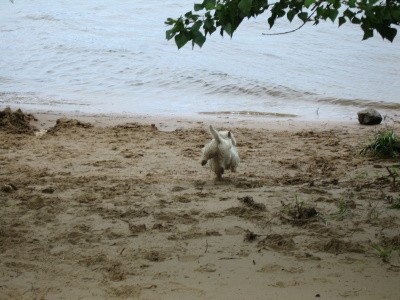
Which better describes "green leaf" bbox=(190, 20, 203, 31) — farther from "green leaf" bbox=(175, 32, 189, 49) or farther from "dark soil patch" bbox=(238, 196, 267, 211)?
"dark soil patch" bbox=(238, 196, 267, 211)

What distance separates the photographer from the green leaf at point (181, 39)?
422cm

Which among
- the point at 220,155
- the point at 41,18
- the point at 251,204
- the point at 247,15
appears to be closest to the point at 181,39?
the point at 247,15

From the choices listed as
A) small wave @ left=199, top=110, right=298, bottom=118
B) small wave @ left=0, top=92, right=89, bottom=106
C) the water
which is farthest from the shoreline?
small wave @ left=0, top=92, right=89, bottom=106

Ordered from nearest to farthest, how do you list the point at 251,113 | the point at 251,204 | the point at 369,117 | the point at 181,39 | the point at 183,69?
the point at 181,39
the point at 251,204
the point at 369,117
the point at 251,113
the point at 183,69

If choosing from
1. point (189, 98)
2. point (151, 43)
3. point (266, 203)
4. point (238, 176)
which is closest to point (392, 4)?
point (266, 203)

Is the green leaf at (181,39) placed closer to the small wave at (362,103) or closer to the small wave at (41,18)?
the small wave at (362,103)

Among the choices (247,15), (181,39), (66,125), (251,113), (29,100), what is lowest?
(29,100)

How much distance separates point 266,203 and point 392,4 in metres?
2.47

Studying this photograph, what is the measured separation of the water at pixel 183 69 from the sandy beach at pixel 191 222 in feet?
14.4

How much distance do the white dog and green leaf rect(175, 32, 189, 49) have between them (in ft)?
7.98

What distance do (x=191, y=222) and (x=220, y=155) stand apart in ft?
4.64

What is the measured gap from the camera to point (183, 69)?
1706cm

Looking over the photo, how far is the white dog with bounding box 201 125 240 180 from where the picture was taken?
671 centimetres

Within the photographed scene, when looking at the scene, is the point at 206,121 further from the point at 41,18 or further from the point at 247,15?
the point at 41,18
